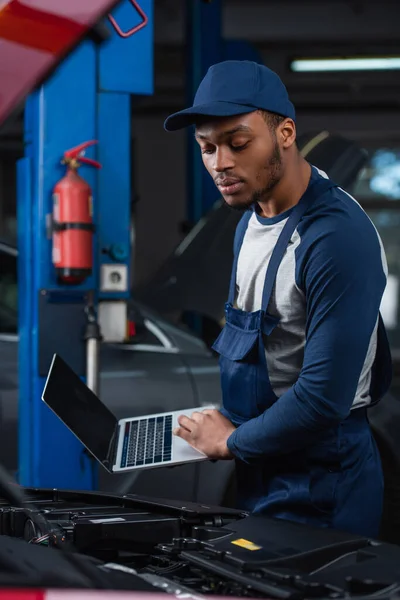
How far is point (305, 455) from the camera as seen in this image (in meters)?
1.71

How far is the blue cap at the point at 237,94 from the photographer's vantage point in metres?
1.53

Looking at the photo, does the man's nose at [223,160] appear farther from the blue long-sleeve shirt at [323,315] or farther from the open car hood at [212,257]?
the open car hood at [212,257]

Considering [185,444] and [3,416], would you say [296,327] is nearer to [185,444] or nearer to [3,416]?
[185,444]

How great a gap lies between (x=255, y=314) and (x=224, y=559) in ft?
1.89

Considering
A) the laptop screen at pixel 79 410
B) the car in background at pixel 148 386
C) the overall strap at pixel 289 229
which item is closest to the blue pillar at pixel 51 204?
the car in background at pixel 148 386

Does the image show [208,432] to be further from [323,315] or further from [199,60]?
[199,60]

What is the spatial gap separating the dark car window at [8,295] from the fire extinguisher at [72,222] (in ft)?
2.41

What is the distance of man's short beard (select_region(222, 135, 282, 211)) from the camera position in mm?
1596

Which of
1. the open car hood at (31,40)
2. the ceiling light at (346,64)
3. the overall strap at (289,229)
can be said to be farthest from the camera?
the ceiling light at (346,64)

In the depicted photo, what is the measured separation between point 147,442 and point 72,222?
4.97 feet

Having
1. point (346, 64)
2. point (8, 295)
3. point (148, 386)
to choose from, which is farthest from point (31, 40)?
point (346, 64)

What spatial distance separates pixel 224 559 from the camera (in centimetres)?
127

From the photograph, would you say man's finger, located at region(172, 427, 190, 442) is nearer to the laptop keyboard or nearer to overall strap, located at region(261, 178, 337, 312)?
the laptop keyboard

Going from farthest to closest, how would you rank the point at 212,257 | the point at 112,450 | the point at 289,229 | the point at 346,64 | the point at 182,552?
the point at 346,64 → the point at 212,257 → the point at 112,450 → the point at 289,229 → the point at 182,552
